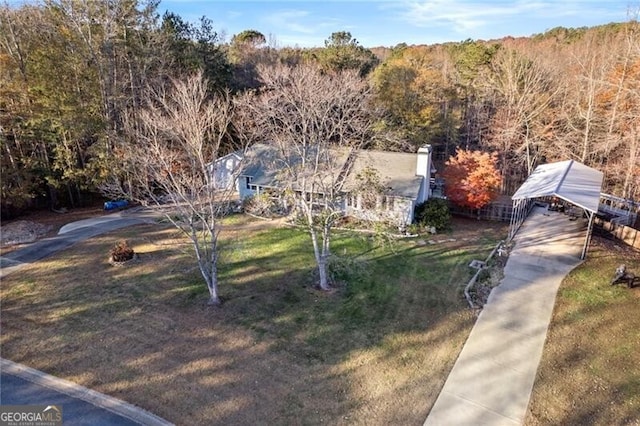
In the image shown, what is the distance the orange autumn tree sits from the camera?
2047 cm

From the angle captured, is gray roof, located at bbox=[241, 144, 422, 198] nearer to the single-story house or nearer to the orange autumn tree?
the single-story house

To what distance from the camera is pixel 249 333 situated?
1155 cm

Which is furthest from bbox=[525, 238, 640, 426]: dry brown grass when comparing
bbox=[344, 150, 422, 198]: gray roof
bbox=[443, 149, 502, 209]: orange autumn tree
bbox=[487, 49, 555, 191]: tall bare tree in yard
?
bbox=[487, 49, 555, 191]: tall bare tree in yard

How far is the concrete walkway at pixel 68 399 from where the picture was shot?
862cm

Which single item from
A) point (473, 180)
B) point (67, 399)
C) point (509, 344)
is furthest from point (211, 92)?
point (509, 344)

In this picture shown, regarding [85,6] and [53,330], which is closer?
[53,330]

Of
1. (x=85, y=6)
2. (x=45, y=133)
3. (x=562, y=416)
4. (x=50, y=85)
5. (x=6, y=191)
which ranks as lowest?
(x=562, y=416)

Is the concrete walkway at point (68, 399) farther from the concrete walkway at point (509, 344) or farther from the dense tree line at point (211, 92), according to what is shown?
the dense tree line at point (211, 92)

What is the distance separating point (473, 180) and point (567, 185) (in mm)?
4378

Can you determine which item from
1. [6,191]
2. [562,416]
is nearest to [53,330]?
[6,191]

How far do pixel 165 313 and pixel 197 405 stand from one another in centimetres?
440

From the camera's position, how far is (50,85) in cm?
2048

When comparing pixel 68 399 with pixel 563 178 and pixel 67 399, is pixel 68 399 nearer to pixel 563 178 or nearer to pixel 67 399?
pixel 67 399

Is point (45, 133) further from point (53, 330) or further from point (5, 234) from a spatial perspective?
point (53, 330)
